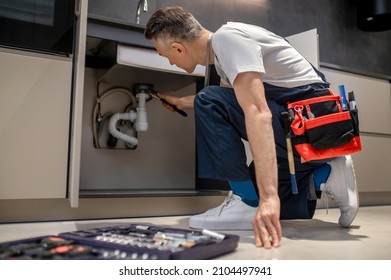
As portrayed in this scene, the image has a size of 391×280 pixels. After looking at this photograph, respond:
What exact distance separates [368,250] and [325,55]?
206 cm

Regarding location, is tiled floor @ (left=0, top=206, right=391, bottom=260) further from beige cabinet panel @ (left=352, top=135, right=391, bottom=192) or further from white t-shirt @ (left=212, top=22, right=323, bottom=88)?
beige cabinet panel @ (left=352, top=135, right=391, bottom=192)

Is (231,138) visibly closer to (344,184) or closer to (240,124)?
(240,124)

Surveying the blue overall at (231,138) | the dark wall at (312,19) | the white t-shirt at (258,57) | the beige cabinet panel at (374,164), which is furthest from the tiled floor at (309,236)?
the dark wall at (312,19)

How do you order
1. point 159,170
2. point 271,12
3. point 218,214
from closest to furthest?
point 218,214 < point 159,170 < point 271,12

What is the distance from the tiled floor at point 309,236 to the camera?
78cm

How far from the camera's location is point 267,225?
823 millimetres

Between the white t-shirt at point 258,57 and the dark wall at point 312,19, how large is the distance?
3.17 feet

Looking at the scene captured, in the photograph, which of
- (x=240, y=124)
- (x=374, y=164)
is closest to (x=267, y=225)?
(x=240, y=124)

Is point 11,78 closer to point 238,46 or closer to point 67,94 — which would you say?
point 67,94

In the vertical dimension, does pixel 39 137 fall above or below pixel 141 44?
below

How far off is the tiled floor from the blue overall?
0.43 feet

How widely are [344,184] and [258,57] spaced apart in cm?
50

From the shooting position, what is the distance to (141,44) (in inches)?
53.6
